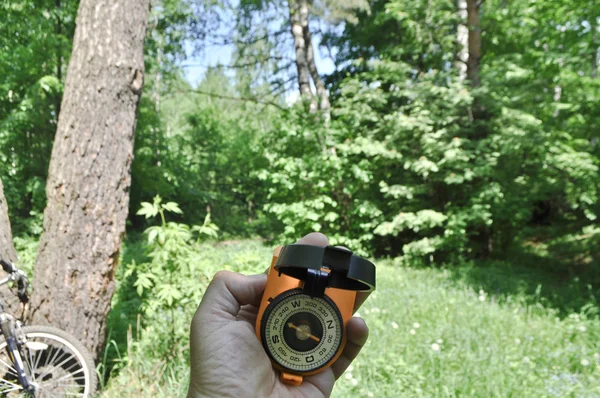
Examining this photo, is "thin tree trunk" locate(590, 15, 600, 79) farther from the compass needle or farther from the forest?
the compass needle

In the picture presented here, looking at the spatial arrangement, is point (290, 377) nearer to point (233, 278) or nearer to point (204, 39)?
point (233, 278)

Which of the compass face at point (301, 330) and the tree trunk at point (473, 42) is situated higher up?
the tree trunk at point (473, 42)

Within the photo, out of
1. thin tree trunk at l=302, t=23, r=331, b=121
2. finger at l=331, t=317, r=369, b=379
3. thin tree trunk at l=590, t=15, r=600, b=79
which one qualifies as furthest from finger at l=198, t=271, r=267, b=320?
thin tree trunk at l=302, t=23, r=331, b=121

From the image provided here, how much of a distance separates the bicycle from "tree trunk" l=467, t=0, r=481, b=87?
7.89m

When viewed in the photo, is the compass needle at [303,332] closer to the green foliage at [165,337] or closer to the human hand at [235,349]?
the human hand at [235,349]

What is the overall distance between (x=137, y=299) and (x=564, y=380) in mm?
4569

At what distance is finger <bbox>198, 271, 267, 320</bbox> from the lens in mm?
1328

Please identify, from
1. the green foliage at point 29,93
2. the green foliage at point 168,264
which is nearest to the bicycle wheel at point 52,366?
the green foliage at point 168,264

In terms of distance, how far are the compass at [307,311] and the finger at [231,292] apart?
0.08 meters

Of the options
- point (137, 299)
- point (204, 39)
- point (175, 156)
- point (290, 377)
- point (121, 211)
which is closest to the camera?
point (290, 377)

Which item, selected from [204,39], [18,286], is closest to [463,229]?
[18,286]

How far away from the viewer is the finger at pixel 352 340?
4.34 ft

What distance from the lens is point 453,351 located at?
3564 mm

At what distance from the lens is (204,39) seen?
11.8m
